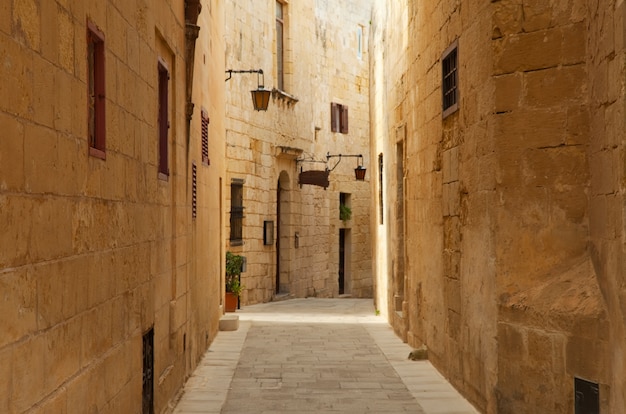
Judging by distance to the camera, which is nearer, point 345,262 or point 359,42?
point 345,262

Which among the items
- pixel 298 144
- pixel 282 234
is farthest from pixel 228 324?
pixel 298 144

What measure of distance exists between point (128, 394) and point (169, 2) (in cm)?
376

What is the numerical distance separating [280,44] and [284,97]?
1.45 metres

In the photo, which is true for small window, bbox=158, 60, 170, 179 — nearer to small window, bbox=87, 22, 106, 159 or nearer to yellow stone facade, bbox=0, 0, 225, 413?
yellow stone facade, bbox=0, 0, 225, 413

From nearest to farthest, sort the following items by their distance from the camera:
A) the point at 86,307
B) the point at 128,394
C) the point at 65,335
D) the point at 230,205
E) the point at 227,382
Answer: the point at 65,335, the point at 86,307, the point at 128,394, the point at 227,382, the point at 230,205

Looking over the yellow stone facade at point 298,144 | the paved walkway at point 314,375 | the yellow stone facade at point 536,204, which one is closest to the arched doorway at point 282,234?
the yellow stone facade at point 298,144

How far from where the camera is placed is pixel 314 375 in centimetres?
967

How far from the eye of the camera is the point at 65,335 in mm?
4070

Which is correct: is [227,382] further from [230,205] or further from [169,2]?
[230,205]

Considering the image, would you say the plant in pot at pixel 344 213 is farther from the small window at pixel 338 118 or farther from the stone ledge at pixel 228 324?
the stone ledge at pixel 228 324

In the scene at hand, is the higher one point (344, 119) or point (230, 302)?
point (344, 119)

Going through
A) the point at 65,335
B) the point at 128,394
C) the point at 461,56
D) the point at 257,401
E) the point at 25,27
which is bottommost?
the point at 257,401

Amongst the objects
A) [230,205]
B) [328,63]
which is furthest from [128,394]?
[328,63]

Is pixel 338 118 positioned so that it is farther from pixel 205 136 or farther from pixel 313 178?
pixel 205 136
